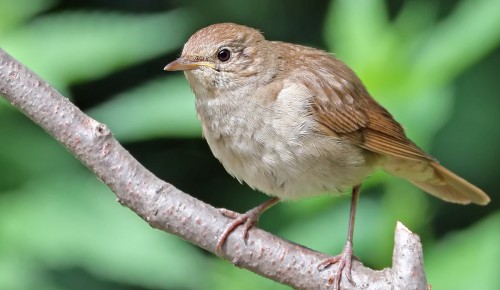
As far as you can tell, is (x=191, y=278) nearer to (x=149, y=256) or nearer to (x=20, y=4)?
(x=149, y=256)

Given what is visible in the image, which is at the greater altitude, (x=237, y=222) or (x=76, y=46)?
(x=76, y=46)

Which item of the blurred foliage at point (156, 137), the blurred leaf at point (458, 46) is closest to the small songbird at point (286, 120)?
the blurred foliage at point (156, 137)

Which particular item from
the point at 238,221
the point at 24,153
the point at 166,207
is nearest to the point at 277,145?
the point at 238,221

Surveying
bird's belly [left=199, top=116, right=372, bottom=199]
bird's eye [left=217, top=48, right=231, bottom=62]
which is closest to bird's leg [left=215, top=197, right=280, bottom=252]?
bird's belly [left=199, top=116, right=372, bottom=199]

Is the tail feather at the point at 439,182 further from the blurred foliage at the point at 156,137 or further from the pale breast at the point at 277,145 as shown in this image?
the pale breast at the point at 277,145

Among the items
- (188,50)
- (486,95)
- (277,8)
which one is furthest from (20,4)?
(486,95)

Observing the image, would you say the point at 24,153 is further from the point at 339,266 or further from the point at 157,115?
the point at 339,266
